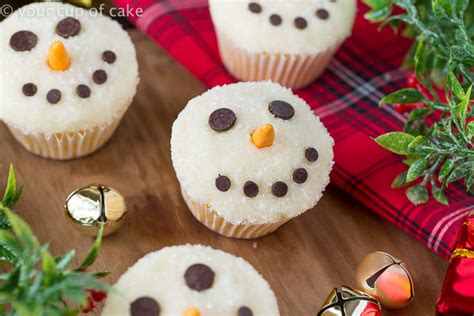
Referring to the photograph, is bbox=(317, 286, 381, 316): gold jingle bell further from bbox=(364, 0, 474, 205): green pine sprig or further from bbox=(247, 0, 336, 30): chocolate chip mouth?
bbox=(247, 0, 336, 30): chocolate chip mouth

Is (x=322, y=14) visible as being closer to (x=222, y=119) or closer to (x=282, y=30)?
(x=282, y=30)

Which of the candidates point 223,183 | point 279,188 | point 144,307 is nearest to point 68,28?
point 223,183

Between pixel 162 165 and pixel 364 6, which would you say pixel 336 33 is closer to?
pixel 364 6

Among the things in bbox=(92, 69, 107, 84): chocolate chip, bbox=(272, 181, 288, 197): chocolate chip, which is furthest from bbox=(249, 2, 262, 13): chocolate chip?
bbox=(272, 181, 288, 197): chocolate chip

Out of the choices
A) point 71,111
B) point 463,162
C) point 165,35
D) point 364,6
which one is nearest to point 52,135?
point 71,111

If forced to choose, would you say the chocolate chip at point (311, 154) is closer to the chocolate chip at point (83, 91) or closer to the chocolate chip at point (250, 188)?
the chocolate chip at point (250, 188)

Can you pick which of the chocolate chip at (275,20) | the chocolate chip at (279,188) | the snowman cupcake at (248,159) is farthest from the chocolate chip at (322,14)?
the chocolate chip at (279,188)
